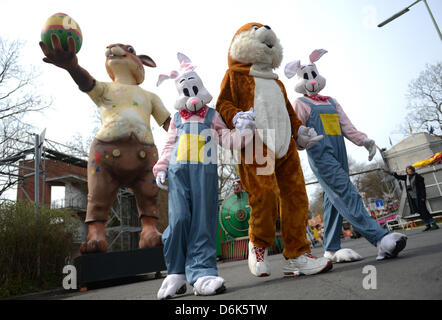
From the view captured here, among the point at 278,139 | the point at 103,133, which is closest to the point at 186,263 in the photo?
the point at 278,139

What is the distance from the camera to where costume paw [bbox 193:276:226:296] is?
1.99 m

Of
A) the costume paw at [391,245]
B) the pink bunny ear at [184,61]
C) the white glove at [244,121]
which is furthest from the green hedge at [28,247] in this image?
the costume paw at [391,245]

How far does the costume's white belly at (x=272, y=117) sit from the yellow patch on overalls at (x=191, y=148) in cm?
48

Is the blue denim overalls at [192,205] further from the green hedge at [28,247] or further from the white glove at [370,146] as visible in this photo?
the green hedge at [28,247]

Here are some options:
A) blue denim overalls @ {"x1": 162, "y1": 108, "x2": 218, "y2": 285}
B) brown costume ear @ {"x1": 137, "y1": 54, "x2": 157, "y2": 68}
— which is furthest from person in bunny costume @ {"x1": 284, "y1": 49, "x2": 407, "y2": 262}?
brown costume ear @ {"x1": 137, "y1": 54, "x2": 157, "y2": 68}

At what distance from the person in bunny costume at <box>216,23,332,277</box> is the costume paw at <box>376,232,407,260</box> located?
486 mm

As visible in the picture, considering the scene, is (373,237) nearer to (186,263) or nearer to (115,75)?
(186,263)

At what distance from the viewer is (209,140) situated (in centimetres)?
258

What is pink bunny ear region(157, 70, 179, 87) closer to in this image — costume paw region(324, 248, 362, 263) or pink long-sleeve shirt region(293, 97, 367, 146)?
pink long-sleeve shirt region(293, 97, 367, 146)

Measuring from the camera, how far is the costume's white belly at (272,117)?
253 cm

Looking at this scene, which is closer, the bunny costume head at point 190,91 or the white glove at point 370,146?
the bunny costume head at point 190,91

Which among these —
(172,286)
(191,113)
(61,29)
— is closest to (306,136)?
(191,113)
